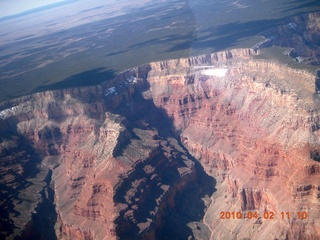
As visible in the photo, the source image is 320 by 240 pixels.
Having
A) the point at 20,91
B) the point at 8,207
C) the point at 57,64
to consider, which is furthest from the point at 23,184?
the point at 57,64

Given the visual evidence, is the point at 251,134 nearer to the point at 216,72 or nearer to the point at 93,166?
the point at 216,72

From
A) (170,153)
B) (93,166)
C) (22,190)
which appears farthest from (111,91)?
(22,190)

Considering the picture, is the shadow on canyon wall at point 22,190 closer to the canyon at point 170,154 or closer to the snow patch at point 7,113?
the canyon at point 170,154

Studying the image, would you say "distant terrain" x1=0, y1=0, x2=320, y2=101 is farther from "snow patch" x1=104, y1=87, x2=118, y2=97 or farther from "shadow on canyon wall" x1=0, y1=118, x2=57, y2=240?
"shadow on canyon wall" x1=0, y1=118, x2=57, y2=240

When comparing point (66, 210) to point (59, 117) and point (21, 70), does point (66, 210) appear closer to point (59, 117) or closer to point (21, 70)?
point (59, 117)

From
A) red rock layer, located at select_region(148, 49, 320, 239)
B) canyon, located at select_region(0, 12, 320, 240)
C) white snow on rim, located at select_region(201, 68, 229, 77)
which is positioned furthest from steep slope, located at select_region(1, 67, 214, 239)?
white snow on rim, located at select_region(201, 68, 229, 77)

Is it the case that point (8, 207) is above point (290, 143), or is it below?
below
